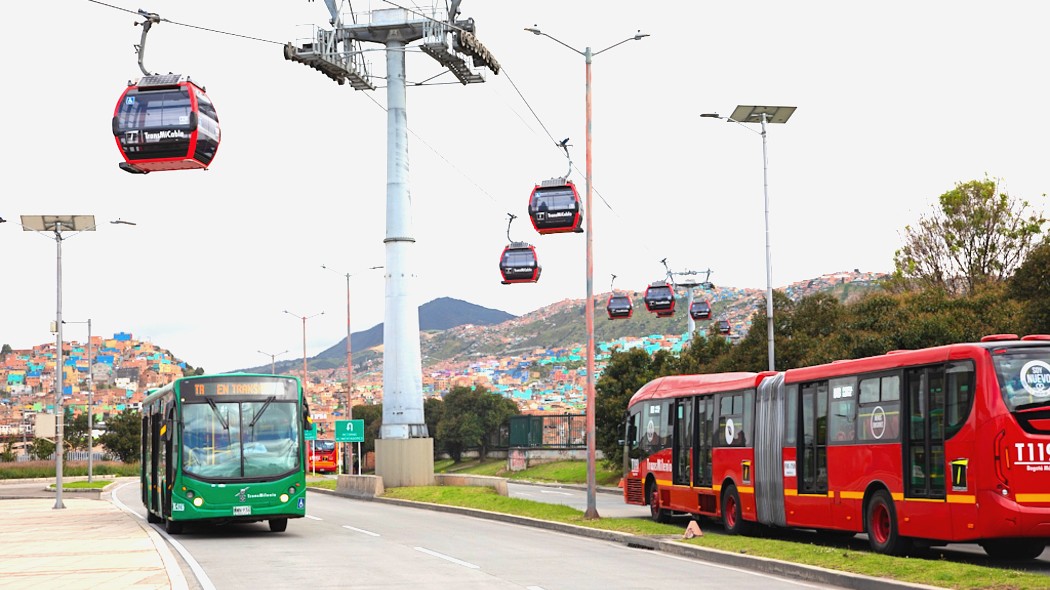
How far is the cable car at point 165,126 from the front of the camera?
22.1 metres

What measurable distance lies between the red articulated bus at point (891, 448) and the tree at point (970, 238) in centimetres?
3254

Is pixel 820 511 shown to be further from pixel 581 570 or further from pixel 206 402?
pixel 206 402

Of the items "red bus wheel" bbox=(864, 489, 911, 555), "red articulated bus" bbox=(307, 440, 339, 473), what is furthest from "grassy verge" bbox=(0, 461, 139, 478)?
"red bus wheel" bbox=(864, 489, 911, 555)

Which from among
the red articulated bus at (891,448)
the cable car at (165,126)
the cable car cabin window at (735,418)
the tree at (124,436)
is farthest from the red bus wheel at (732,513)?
the tree at (124,436)

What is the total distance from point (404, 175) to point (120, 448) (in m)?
78.0

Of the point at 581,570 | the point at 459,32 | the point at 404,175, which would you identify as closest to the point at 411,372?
the point at 404,175

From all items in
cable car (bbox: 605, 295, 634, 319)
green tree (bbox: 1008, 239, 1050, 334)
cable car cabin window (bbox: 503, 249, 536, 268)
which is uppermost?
cable car cabin window (bbox: 503, 249, 536, 268)

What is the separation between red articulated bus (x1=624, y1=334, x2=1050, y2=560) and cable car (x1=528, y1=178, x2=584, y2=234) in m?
9.38

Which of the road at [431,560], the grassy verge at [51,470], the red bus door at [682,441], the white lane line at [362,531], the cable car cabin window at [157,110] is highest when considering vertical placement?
the cable car cabin window at [157,110]

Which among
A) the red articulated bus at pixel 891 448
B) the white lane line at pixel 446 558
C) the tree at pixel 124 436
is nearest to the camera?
the red articulated bus at pixel 891 448

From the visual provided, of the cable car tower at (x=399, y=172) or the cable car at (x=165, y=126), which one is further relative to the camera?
the cable car tower at (x=399, y=172)

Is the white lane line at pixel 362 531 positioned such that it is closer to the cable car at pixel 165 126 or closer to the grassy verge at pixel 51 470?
the cable car at pixel 165 126

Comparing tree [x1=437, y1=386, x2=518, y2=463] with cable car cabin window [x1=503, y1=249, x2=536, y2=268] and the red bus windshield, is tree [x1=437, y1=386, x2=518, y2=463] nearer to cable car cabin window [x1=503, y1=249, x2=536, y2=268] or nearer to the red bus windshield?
cable car cabin window [x1=503, y1=249, x2=536, y2=268]

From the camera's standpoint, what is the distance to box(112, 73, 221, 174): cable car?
2206 cm
